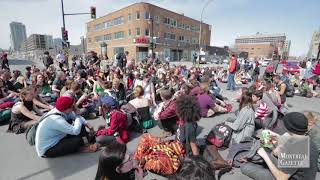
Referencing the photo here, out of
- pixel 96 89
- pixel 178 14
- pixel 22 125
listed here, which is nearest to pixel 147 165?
pixel 22 125

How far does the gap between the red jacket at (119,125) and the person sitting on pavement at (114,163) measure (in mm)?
2346

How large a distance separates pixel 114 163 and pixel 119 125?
8.33 feet

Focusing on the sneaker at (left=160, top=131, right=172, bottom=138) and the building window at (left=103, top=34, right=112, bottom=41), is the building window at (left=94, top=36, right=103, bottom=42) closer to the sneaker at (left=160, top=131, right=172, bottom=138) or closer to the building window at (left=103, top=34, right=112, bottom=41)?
the building window at (left=103, top=34, right=112, bottom=41)

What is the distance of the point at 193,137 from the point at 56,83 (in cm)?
655

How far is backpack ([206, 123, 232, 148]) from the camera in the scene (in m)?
4.27

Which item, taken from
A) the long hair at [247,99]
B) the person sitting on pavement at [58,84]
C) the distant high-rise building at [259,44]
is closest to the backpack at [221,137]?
the long hair at [247,99]

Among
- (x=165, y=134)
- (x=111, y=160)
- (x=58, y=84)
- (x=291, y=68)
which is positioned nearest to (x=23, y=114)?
(x=58, y=84)

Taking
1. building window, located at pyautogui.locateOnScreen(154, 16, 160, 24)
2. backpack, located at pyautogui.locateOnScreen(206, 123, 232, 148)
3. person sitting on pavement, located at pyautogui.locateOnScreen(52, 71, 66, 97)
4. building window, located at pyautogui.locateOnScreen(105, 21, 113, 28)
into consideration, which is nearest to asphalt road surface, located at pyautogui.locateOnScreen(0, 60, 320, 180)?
backpack, located at pyautogui.locateOnScreen(206, 123, 232, 148)

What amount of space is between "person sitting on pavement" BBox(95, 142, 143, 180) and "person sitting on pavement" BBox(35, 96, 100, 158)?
1961mm

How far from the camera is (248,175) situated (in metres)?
3.29

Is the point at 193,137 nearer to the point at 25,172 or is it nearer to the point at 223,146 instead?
the point at 223,146

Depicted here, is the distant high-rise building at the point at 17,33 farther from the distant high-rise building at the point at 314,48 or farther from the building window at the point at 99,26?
the distant high-rise building at the point at 314,48

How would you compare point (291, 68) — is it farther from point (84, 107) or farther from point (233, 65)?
point (84, 107)

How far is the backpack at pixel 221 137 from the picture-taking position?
4.27 meters
